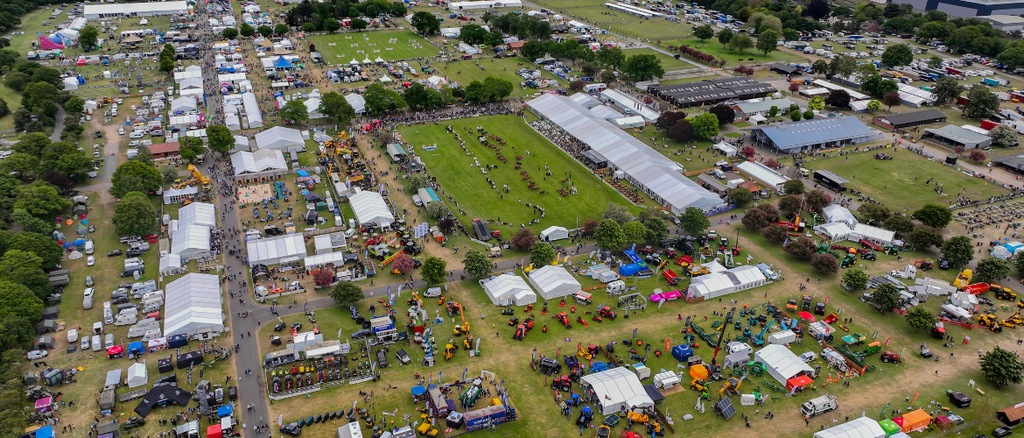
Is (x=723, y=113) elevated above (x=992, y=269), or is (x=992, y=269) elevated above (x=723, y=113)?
(x=723, y=113)

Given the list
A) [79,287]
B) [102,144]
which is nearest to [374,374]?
[79,287]

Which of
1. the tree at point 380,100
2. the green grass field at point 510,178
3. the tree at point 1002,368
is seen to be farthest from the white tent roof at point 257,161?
the tree at point 1002,368

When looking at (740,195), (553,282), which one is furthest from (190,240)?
(740,195)

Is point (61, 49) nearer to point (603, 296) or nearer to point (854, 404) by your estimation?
point (603, 296)

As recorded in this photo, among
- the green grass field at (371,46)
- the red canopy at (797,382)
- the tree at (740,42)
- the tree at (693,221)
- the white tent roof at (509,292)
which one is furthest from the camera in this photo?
the tree at (740,42)

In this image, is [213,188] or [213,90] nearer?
[213,188]

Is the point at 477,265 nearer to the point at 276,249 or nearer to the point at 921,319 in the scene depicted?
the point at 276,249

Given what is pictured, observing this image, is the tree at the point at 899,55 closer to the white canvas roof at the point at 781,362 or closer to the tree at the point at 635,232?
the tree at the point at 635,232
